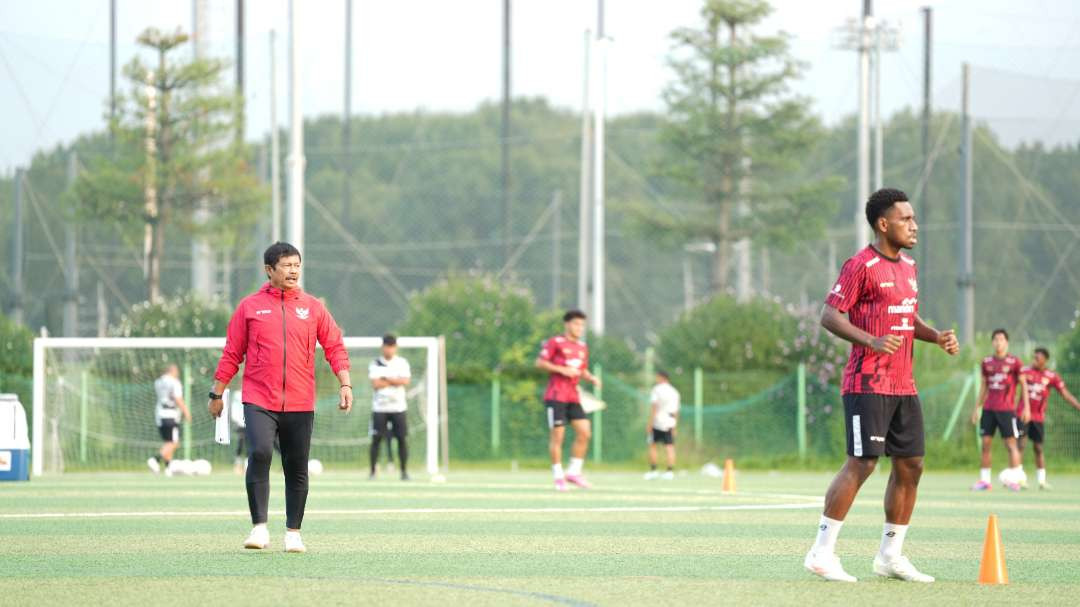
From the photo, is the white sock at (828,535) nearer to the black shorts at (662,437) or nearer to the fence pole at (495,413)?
the black shorts at (662,437)

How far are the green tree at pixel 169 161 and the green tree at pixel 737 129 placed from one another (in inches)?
453

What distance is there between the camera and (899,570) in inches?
366

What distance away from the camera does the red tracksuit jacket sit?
11.0 meters

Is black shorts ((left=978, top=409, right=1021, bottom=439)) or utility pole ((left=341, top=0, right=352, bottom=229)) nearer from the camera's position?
black shorts ((left=978, top=409, right=1021, bottom=439))

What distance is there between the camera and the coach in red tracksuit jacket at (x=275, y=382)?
11.0 m

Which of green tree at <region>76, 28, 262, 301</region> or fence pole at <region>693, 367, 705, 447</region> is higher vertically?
green tree at <region>76, 28, 262, 301</region>

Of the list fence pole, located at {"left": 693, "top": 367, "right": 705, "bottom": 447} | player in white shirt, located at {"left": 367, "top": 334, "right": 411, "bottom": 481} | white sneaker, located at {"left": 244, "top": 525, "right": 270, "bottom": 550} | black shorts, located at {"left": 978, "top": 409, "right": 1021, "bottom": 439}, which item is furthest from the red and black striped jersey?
fence pole, located at {"left": 693, "top": 367, "right": 705, "bottom": 447}

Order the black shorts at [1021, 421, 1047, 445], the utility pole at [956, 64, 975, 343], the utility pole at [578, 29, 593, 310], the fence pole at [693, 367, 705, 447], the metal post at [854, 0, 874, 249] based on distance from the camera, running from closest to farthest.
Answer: the black shorts at [1021, 421, 1047, 445] → the fence pole at [693, 367, 705, 447] → the utility pole at [956, 64, 975, 343] → the utility pole at [578, 29, 593, 310] → the metal post at [854, 0, 874, 249]

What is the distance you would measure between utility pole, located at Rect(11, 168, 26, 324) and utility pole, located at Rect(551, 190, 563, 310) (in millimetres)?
17094

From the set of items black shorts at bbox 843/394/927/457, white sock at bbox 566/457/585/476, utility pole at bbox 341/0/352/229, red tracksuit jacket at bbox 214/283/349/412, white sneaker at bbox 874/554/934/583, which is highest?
utility pole at bbox 341/0/352/229

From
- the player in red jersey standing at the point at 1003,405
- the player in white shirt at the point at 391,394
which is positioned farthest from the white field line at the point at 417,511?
the player in white shirt at the point at 391,394

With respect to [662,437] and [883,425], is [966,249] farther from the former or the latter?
[883,425]

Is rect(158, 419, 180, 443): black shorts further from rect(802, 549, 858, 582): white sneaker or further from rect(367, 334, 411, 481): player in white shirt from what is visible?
rect(802, 549, 858, 582): white sneaker

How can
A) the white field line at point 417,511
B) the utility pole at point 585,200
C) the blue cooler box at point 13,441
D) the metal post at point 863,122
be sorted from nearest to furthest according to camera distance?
the white field line at point 417,511 → the blue cooler box at point 13,441 → the utility pole at point 585,200 → the metal post at point 863,122
